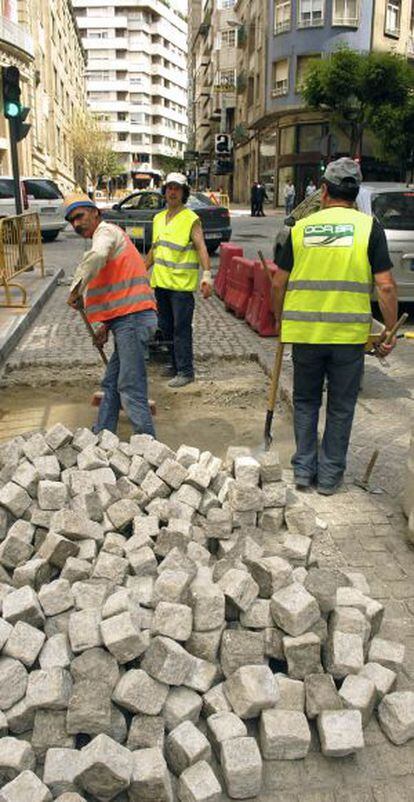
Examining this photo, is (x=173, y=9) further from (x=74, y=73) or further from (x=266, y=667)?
(x=266, y=667)

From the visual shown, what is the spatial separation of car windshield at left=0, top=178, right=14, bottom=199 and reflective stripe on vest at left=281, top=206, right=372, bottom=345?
18.3 metres

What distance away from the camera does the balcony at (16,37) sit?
34.9 metres

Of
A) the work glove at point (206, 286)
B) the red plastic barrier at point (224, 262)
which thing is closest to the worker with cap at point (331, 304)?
the work glove at point (206, 286)

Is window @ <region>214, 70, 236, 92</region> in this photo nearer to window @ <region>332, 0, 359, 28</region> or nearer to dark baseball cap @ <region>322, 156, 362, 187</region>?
window @ <region>332, 0, 359, 28</region>

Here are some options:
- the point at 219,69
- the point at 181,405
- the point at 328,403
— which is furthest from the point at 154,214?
the point at 219,69

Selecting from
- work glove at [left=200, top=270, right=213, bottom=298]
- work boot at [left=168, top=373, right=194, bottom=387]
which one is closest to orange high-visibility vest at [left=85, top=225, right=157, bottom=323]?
work glove at [left=200, top=270, right=213, bottom=298]

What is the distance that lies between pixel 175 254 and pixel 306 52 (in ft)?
136

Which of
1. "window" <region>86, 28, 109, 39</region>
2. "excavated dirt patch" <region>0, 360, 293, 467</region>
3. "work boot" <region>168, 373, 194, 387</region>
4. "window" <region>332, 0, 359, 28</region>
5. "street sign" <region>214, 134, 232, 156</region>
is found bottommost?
"excavated dirt patch" <region>0, 360, 293, 467</region>

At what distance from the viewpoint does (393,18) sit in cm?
4306

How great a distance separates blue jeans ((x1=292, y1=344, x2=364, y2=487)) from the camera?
4.37 m

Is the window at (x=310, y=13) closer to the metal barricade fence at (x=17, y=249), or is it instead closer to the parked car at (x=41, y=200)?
the parked car at (x=41, y=200)

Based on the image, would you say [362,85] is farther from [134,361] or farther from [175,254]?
[134,361]

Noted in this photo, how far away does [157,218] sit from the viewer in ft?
22.3

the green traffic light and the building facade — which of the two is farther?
the building facade
